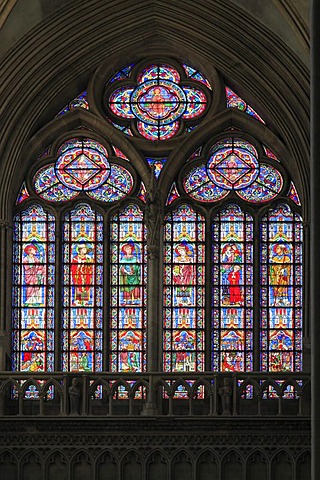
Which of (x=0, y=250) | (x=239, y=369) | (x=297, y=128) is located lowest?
(x=239, y=369)

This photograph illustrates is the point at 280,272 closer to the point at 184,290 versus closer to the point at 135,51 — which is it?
the point at 184,290

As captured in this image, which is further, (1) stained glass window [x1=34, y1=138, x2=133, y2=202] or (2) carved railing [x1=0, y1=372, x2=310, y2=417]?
(1) stained glass window [x1=34, y1=138, x2=133, y2=202]

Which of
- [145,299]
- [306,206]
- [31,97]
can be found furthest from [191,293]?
[31,97]

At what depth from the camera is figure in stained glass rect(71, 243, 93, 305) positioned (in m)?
26.6

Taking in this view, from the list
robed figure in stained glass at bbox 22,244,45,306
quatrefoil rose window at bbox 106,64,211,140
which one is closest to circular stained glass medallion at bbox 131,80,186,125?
quatrefoil rose window at bbox 106,64,211,140

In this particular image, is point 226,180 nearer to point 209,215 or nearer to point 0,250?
point 209,215

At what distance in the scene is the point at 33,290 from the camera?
2664 cm

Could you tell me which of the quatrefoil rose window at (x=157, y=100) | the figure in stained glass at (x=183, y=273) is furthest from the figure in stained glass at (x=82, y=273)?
the quatrefoil rose window at (x=157, y=100)

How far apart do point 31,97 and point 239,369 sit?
18.1 feet

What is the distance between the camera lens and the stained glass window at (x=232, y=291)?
26375 mm

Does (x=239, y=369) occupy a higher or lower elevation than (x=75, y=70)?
lower

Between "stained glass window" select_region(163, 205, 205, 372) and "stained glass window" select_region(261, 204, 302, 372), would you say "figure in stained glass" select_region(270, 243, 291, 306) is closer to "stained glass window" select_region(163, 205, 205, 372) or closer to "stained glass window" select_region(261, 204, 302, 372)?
"stained glass window" select_region(261, 204, 302, 372)

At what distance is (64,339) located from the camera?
86.9 ft

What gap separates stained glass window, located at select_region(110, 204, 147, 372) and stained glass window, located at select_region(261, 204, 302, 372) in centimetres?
197
